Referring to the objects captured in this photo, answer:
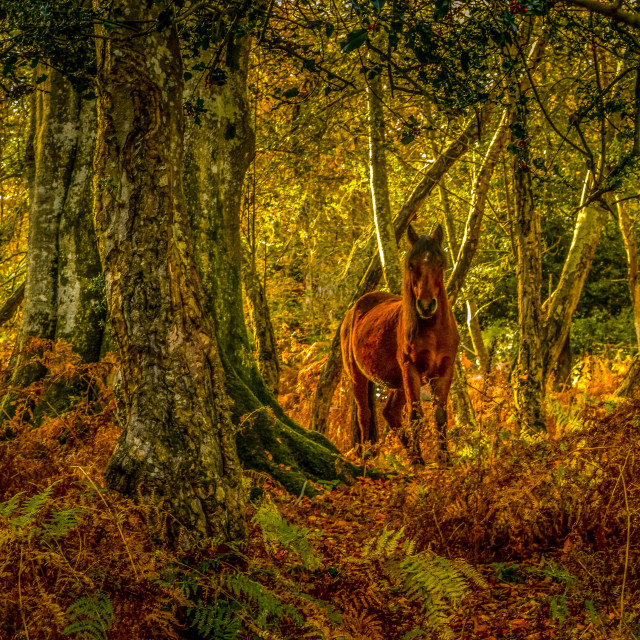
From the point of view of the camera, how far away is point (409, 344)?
7902 mm

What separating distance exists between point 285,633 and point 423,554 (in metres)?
0.86

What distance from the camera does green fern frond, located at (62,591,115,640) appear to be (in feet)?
9.49

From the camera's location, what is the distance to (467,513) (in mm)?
4652

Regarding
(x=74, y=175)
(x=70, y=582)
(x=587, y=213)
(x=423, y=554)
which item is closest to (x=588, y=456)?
(x=423, y=554)

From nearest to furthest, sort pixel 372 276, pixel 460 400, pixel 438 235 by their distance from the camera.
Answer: pixel 438 235 → pixel 460 400 → pixel 372 276

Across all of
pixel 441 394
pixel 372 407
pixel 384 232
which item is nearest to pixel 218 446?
pixel 441 394

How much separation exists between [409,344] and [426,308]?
0.57m

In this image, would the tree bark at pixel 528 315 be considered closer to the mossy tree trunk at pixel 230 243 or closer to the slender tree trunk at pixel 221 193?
the mossy tree trunk at pixel 230 243

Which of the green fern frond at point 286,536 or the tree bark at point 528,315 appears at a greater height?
the tree bark at point 528,315

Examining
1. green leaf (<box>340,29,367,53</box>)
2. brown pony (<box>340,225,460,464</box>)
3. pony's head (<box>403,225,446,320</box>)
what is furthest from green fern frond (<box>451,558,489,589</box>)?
pony's head (<box>403,225,446,320</box>)

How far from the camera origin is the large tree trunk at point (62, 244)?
23.0ft

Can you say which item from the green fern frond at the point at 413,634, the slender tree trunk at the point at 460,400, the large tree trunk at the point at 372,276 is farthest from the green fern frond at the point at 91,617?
the large tree trunk at the point at 372,276

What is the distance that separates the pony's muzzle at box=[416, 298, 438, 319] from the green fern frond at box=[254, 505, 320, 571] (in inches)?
154

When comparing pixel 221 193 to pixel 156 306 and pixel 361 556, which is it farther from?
pixel 361 556
